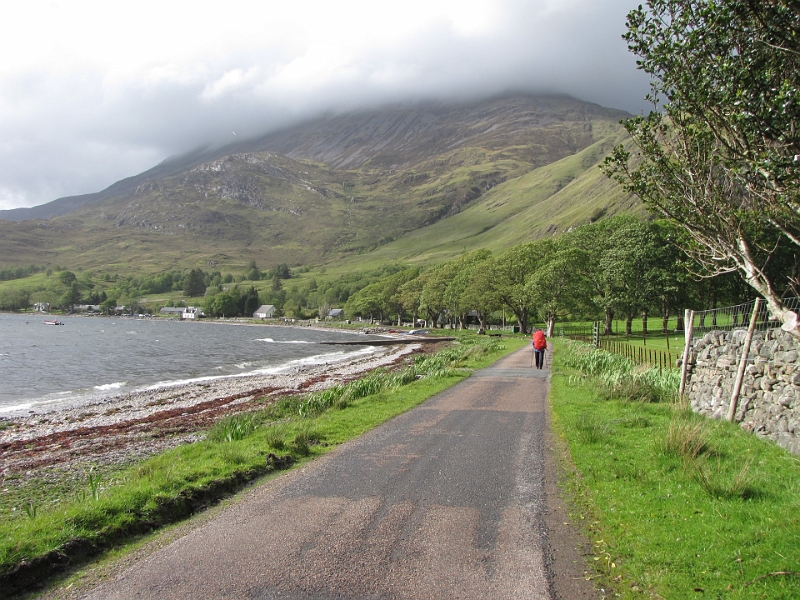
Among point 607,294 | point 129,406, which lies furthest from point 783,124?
point 607,294

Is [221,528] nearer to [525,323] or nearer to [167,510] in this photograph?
[167,510]

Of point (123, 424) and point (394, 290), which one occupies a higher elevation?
point (394, 290)

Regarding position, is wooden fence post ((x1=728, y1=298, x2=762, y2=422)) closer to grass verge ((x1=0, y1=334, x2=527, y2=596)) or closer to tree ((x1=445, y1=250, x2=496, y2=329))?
grass verge ((x1=0, y1=334, x2=527, y2=596))

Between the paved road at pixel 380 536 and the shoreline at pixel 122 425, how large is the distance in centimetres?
862

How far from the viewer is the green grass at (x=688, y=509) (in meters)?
5.68

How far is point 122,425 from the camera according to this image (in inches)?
899

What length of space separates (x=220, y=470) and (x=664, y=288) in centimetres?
5781

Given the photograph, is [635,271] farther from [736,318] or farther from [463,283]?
[736,318]

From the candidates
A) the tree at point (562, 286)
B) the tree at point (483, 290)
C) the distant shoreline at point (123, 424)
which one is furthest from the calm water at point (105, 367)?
the tree at point (562, 286)

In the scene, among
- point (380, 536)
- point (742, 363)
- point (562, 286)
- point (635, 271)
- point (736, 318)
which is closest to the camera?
point (380, 536)

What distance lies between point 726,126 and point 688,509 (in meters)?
6.77

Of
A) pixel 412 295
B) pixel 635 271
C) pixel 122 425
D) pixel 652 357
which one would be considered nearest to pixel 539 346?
pixel 652 357

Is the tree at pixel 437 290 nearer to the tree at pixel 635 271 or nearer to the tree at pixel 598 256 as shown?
the tree at pixel 598 256

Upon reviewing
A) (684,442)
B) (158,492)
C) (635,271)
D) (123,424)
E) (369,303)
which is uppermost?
(635,271)
